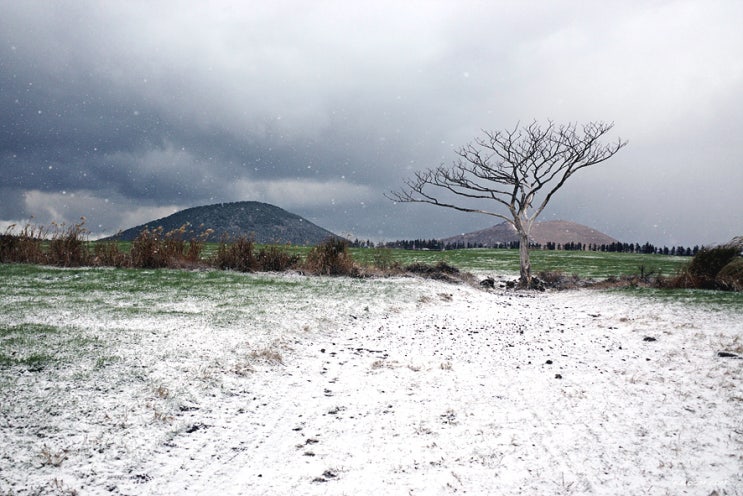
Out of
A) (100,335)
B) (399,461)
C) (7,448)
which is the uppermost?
(100,335)

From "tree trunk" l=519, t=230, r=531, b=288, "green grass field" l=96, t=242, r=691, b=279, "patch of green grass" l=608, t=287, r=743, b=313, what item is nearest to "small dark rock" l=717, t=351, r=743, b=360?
"patch of green grass" l=608, t=287, r=743, b=313

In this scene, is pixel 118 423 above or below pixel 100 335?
below

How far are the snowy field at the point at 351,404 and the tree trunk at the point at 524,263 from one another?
1141cm

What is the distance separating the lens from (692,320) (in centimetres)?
868

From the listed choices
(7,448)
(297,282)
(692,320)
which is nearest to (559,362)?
(692,320)

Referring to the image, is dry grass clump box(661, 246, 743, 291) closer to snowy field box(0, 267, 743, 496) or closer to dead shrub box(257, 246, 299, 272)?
snowy field box(0, 267, 743, 496)

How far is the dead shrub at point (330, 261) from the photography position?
18.1 meters

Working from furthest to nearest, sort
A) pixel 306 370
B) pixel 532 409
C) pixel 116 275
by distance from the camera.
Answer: pixel 116 275, pixel 306 370, pixel 532 409

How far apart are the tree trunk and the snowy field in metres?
11.4

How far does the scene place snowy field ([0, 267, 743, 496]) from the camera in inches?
125

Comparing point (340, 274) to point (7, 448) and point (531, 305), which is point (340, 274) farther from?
point (7, 448)

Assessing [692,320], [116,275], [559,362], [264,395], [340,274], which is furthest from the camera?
[340,274]

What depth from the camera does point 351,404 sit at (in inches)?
185

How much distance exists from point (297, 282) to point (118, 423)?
35.8 ft
